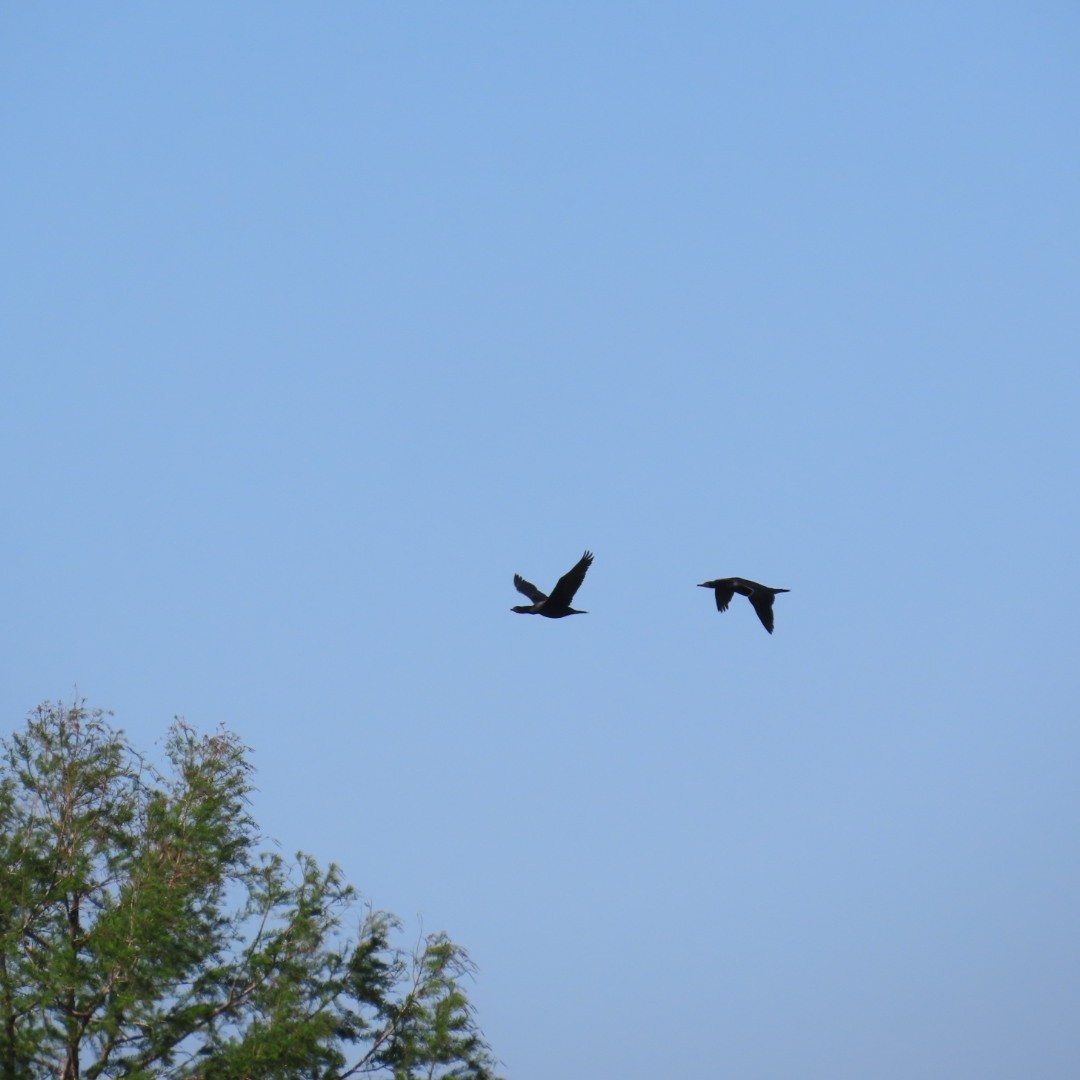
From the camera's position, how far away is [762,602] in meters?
30.2

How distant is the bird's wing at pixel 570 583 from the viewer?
2802 centimetres

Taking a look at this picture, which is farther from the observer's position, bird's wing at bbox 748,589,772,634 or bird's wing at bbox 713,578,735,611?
bird's wing at bbox 713,578,735,611

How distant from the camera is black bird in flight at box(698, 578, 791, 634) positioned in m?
30.0

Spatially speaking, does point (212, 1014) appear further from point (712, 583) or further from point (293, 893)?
point (712, 583)

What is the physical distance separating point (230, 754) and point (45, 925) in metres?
3.52

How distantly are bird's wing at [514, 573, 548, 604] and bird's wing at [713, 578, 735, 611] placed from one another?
2.53 meters

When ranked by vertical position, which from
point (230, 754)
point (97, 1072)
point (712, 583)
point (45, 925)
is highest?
point (712, 583)

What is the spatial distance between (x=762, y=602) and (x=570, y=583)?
3274 millimetres

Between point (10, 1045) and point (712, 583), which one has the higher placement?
point (712, 583)

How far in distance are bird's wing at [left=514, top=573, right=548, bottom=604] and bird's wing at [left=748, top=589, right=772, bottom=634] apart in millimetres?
3059

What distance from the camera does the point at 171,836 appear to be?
28781 mm

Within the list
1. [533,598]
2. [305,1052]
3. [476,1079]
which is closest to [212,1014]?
[305,1052]

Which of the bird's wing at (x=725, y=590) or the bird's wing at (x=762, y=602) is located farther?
the bird's wing at (x=725, y=590)

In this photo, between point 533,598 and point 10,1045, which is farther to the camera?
point 533,598
